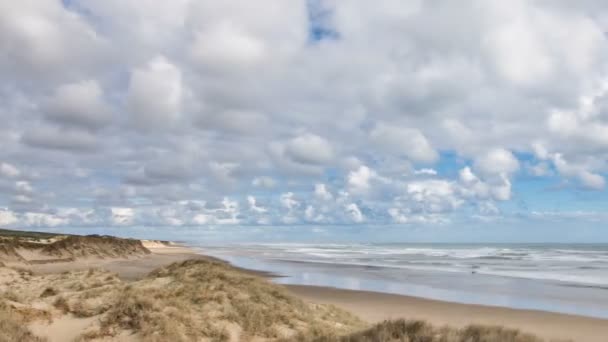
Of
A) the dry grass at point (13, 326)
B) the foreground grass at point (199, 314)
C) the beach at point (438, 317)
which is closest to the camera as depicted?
the foreground grass at point (199, 314)

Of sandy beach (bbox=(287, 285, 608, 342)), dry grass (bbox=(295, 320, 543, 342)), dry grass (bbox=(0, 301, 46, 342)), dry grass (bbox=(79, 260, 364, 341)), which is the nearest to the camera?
dry grass (bbox=(295, 320, 543, 342))

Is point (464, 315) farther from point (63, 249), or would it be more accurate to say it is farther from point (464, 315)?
point (63, 249)

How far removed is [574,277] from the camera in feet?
104

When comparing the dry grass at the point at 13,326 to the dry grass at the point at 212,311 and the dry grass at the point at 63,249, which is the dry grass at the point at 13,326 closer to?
the dry grass at the point at 212,311

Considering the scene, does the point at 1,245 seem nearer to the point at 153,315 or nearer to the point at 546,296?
the point at 153,315

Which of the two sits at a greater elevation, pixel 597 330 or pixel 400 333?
pixel 400 333

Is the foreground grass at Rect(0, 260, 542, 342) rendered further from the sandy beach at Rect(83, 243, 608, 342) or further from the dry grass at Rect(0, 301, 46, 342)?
the sandy beach at Rect(83, 243, 608, 342)

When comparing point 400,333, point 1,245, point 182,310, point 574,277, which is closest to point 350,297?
point 182,310

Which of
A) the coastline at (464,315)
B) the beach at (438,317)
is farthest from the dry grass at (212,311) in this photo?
the coastline at (464,315)

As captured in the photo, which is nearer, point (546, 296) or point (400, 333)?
point (400, 333)

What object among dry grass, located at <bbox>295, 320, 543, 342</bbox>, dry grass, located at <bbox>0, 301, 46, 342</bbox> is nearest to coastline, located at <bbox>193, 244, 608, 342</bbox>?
dry grass, located at <bbox>295, 320, 543, 342</bbox>

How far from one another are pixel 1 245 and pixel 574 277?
34357 mm

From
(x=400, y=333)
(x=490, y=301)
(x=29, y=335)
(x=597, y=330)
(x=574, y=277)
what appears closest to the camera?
(x=400, y=333)

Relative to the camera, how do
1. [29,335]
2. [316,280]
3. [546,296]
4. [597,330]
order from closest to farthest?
[29,335], [597,330], [546,296], [316,280]
